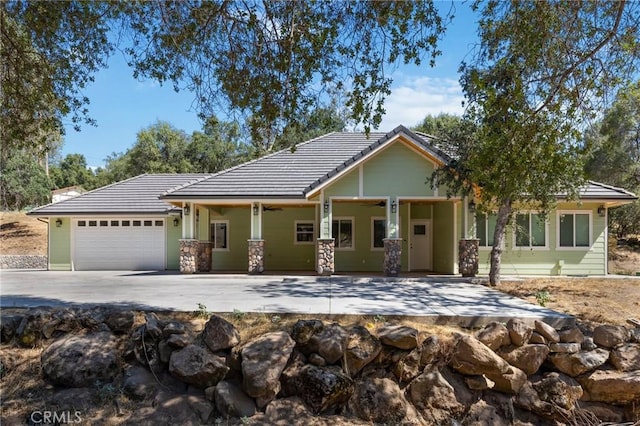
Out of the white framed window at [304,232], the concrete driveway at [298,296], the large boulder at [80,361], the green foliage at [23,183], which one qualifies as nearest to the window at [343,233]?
the white framed window at [304,232]

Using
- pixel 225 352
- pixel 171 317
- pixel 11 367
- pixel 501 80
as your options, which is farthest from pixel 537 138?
pixel 11 367

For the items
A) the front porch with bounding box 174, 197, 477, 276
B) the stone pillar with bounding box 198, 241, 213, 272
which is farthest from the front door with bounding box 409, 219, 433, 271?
the stone pillar with bounding box 198, 241, 213, 272

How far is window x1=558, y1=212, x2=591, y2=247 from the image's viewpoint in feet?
48.5

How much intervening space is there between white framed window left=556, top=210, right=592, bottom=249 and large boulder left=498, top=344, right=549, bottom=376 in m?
9.91

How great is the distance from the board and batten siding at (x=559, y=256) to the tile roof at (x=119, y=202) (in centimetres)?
1291

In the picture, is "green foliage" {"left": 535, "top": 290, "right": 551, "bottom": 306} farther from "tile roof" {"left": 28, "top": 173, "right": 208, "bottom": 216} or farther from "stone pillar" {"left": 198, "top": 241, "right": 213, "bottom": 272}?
"tile roof" {"left": 28, "top": 173, "right": 208, "bottom": 216}

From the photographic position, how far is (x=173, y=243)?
1738 cm

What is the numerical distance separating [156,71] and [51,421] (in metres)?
5.27

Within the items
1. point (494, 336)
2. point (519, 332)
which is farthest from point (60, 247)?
point (519, 332)

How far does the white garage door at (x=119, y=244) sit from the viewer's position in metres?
17.3

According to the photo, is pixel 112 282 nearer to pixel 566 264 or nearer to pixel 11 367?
pixel 11 367

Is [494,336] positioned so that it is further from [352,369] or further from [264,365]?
[264,365]

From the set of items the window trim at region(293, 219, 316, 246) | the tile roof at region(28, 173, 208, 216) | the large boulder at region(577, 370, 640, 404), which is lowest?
the large boulder at region(577, 370, 640, 404)
